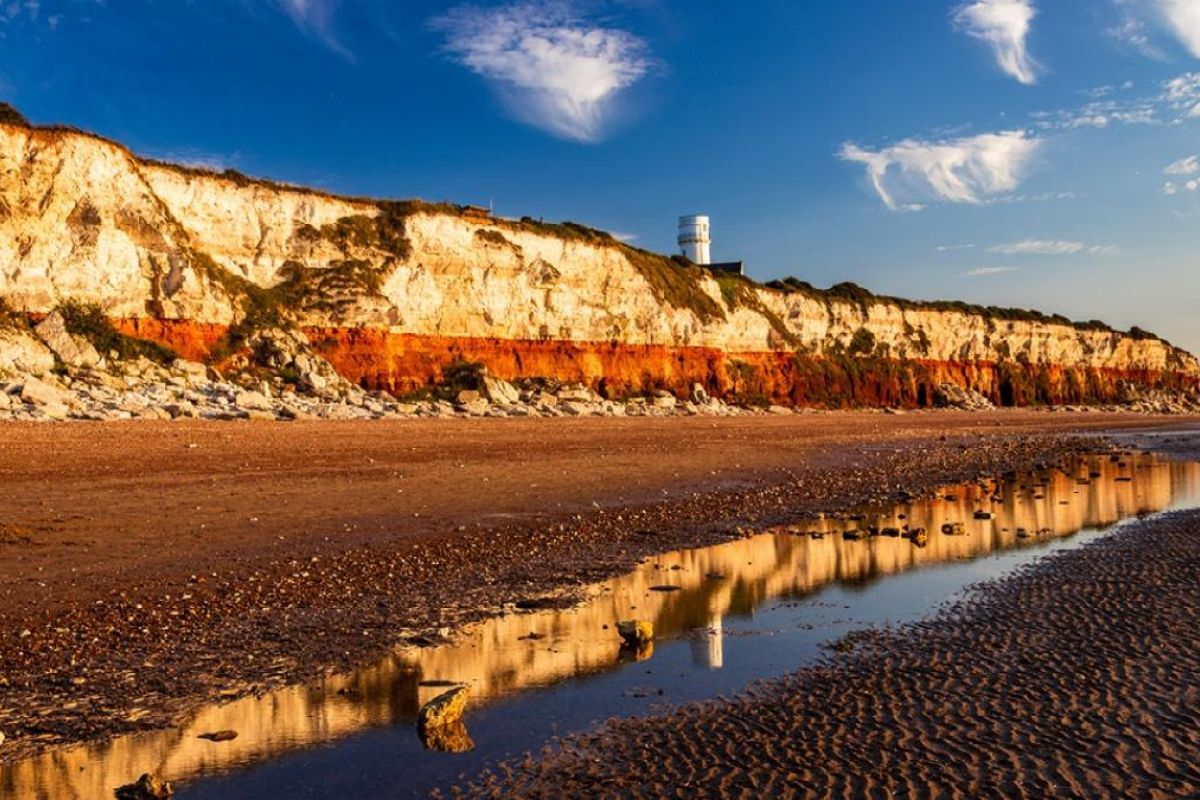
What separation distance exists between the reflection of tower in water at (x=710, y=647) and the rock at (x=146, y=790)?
13.2ft

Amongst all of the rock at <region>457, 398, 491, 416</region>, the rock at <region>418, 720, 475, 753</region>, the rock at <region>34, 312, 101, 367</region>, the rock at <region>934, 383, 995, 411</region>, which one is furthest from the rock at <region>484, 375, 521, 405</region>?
the rock at <region>934, 383, 995, 411</region>

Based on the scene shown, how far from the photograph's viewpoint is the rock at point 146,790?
4.51 m

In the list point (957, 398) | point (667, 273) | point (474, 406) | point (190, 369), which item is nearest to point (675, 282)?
point (667, 273)

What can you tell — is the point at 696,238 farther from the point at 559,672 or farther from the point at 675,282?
the point at 559,672

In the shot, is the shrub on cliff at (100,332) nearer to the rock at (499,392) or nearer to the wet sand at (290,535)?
the wet sand at (290,535)

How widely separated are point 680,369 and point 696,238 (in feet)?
115

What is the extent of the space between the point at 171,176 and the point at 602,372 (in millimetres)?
26519

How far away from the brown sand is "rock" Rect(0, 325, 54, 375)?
29.8m

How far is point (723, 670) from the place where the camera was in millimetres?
6793

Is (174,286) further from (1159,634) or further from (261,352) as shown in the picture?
(1159,634)

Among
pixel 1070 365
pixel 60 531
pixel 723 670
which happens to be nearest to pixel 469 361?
pixel 60 531

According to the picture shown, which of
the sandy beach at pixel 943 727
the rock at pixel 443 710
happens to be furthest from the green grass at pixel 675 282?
the rock at pixel 443 710

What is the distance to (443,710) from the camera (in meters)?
5.53

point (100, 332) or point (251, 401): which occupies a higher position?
point (100, 332)
